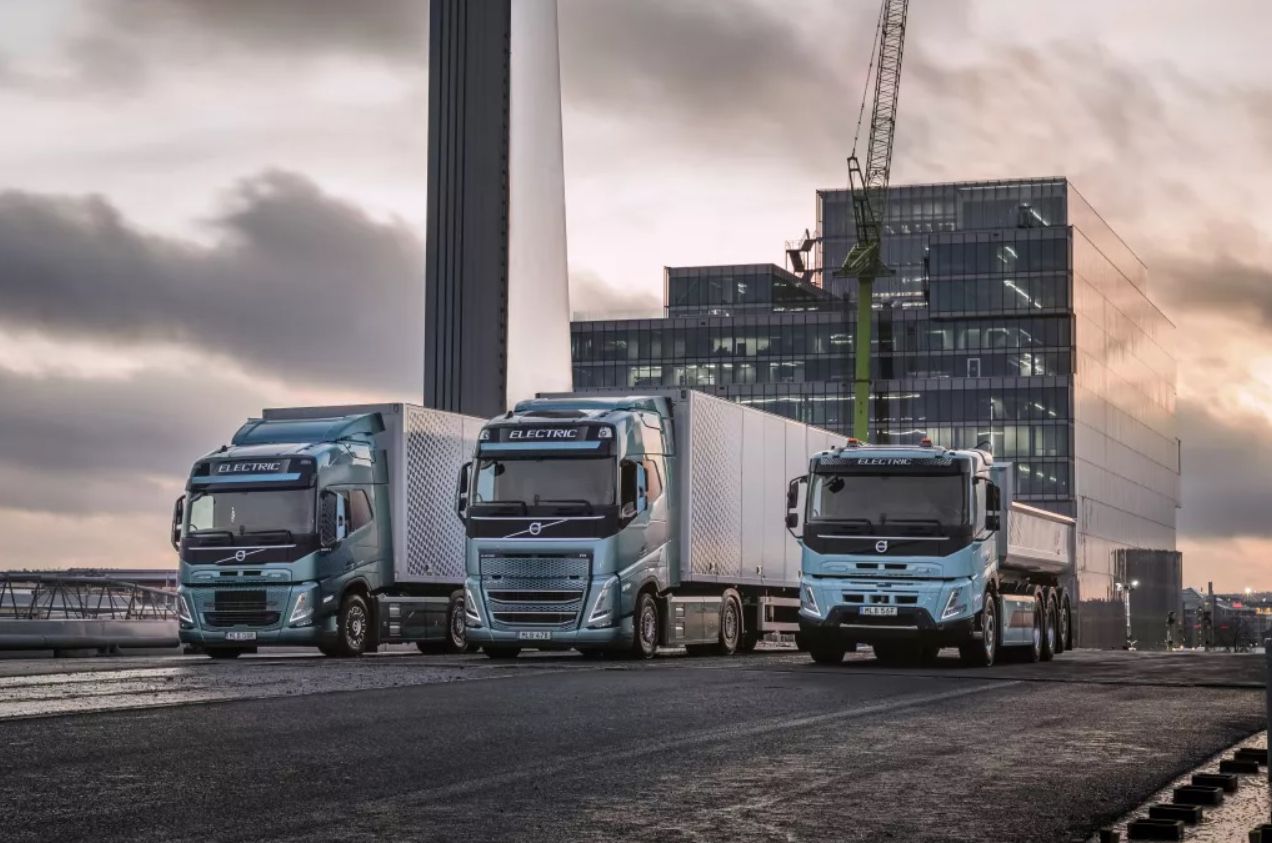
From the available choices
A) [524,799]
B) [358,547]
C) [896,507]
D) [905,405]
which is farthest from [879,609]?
[905,405]

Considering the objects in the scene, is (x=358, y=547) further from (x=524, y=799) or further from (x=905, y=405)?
(x=905, y=405)

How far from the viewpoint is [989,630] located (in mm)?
25391

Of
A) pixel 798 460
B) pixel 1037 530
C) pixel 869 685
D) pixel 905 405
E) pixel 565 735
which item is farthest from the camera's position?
pixel 905 405

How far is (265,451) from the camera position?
27125 mm

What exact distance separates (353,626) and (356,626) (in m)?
0.10

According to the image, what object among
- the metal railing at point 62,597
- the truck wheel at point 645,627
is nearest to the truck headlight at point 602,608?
the truck wheel at point 645,627

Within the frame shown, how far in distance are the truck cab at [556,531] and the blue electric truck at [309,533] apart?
240 centimetres

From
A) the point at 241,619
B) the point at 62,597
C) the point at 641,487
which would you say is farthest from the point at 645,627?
the point at 62,597

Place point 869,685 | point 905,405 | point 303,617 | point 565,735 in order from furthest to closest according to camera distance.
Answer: point 905,405 → point 303,617 → point 869,685 → point 565,735

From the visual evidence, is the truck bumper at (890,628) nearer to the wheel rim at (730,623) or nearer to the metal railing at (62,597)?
the wheel rim at (730,623)

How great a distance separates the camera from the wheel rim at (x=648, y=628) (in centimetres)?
2638

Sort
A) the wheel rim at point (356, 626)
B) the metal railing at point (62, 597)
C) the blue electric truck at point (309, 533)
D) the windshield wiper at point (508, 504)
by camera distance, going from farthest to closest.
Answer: the metal railing at point (62, 597) < the wheel rim at point (356, 626) < the blue electric truck at point (309, 533) < the windshield wiper at point (508, 504)

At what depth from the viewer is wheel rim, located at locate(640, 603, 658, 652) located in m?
26.4

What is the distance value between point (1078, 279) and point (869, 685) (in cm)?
10872
